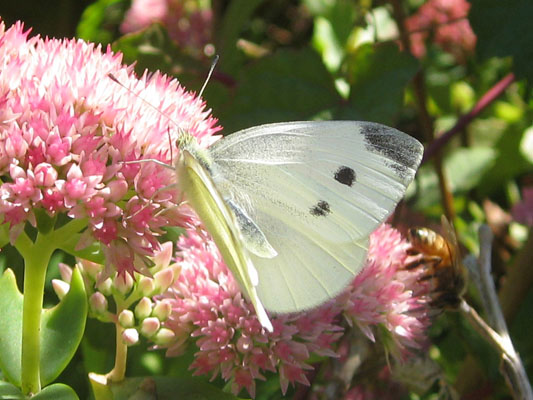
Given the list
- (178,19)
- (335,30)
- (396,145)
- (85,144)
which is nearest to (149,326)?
(85,144)

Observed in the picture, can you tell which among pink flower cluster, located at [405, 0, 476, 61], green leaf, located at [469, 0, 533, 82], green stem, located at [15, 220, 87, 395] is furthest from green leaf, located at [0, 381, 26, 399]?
pink flower cluster, located at [405, 0, 476, 61]

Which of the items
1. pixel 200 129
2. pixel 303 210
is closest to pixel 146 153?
pixel 200 129

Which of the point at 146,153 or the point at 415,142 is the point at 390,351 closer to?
the point at 415,142

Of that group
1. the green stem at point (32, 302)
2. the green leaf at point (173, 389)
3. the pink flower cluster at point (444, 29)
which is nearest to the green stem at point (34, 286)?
the green stem at point (32, 302)

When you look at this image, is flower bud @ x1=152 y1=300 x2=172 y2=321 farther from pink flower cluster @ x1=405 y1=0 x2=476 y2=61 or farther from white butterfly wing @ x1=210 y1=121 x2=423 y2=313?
pink flower cluster @ x1=405 y1=0 x2=476 y2=61

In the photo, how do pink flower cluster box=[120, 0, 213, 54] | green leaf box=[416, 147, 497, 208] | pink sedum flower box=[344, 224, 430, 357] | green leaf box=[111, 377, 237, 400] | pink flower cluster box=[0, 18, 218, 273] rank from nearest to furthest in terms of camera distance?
pink flower cluster box=[0, 18, 218, 273], green leaf box=[111, 377, 237, 400], pink sedum flower box=[344, 224, 430, 357], green leaf box=[416, 147, 497, 208], pink flower cluster box=[120, 0, 213, 54]

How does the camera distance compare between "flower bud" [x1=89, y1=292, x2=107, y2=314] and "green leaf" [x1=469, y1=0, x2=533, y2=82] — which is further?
"green leaf" [x1=469, y1=0, x2=533, y2=82]
